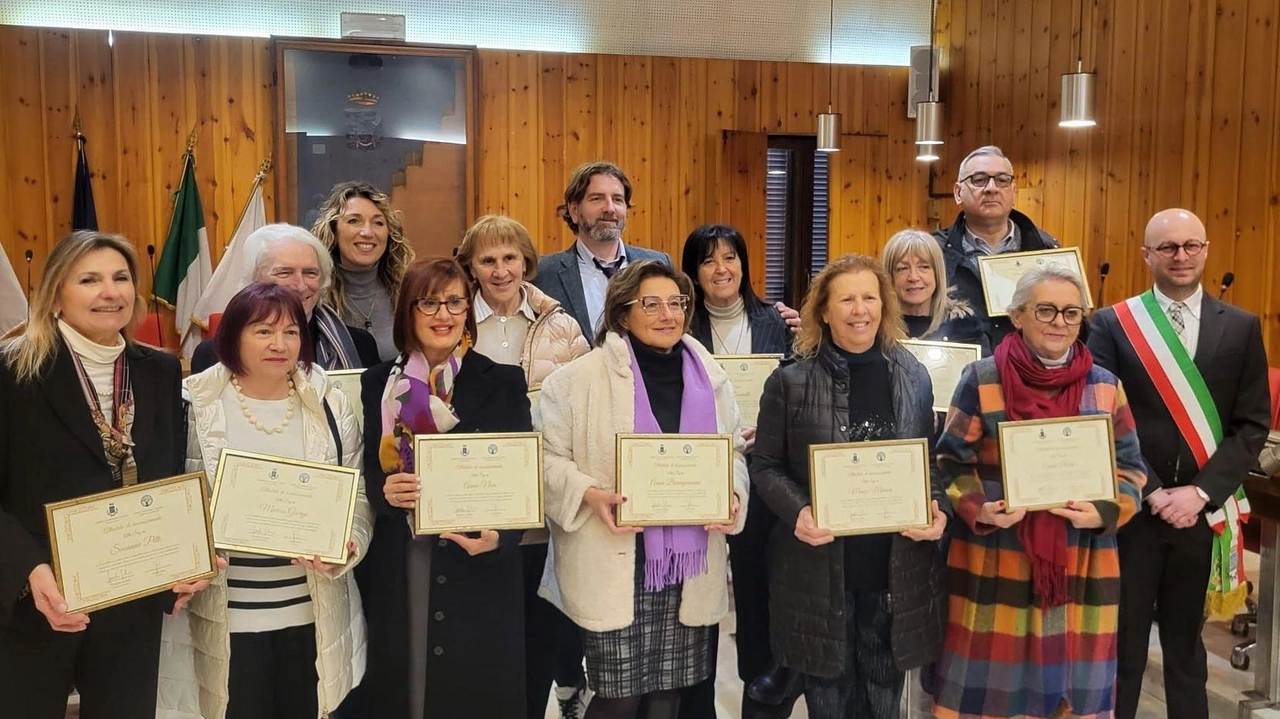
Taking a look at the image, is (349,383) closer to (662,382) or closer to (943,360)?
(662,382)

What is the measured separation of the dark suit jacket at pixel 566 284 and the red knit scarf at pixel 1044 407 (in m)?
1.22

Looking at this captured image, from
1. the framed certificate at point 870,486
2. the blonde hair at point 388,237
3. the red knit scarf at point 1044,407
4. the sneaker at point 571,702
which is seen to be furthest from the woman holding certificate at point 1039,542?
Answer: the blonde hair at point 388,237

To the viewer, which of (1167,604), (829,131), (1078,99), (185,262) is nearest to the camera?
(1167,604)

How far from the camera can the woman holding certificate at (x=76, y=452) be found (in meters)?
1.97

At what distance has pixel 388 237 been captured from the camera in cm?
314

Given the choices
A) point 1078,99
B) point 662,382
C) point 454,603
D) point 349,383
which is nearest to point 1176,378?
point 662,382

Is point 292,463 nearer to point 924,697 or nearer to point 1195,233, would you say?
point 924,697

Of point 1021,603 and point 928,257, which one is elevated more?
point 928,257

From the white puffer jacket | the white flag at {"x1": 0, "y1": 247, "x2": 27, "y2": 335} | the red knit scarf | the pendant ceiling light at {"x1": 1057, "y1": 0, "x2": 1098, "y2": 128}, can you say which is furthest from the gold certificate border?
the white flag at {"x1": 0, "y1": 247, "x2": 27, "y2": 335}

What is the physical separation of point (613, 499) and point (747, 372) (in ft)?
2.48

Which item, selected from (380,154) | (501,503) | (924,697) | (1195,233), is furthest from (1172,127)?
(501,503)

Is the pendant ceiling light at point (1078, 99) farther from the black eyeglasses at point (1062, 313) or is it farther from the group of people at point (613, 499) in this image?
the black eyeglasses at point (1062, 313)

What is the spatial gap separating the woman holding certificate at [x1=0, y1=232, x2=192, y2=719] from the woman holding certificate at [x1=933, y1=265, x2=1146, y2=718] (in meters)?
1.88

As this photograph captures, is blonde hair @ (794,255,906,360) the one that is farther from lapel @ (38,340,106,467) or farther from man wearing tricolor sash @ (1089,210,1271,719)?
lapel @ (38,340,106,467)
